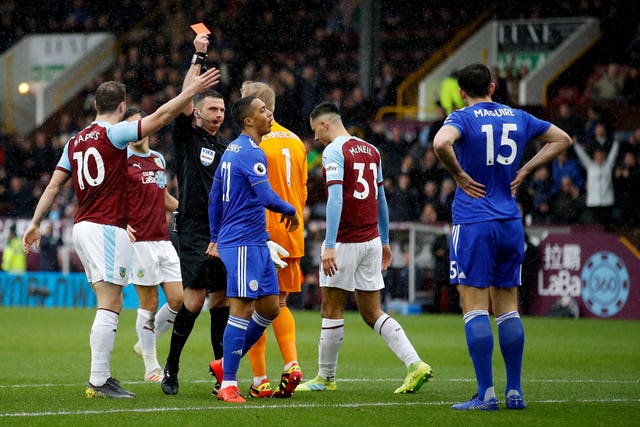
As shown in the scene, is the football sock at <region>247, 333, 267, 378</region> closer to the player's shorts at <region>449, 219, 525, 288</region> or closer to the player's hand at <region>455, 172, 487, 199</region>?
the player's shorts at <region>449, 219, 525, 288</region>

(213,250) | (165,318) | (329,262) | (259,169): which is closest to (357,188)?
(329,262)

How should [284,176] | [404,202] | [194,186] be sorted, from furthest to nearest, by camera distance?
[404,202]
[284,176]
[194,186]

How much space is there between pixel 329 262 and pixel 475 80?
1843 millimetres

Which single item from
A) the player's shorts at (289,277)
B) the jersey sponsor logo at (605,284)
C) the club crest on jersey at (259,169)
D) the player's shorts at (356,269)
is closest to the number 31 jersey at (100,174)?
the club crest on jersey at (259,169)

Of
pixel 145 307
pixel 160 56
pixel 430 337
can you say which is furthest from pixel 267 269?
pixel 160 56

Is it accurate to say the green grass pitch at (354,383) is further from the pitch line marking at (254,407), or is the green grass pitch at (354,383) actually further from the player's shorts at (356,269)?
the player's shorts at (356,269)

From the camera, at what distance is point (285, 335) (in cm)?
937

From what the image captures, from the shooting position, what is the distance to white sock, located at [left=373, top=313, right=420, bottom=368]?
9578mm

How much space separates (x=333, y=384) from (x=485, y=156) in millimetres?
2545

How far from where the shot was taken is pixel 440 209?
71.8ft

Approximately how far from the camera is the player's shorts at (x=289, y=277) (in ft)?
31.2

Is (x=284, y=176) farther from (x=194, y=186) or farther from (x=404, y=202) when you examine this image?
(x=404, y=202)

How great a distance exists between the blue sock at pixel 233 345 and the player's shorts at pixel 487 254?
1583mm

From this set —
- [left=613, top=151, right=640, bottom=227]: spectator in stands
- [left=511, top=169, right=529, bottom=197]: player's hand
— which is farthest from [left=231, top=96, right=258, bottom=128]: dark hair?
[left=613, top=151, right=640, bottom=227]: spectator in stands
